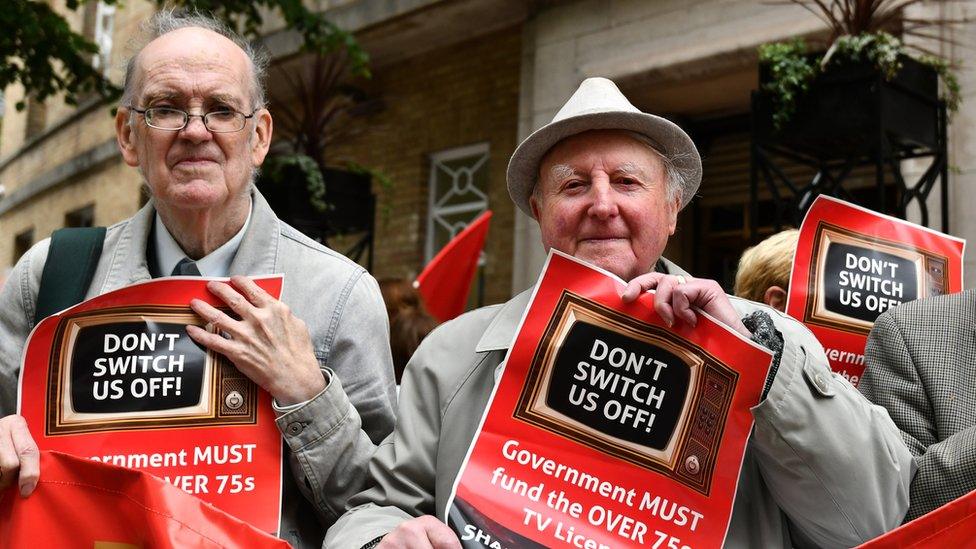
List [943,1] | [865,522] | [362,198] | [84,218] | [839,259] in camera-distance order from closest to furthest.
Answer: [865,522] → [839,259] → [943,1] → [362,198] → [84,218]

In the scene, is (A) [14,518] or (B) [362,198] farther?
(B) [362,198]

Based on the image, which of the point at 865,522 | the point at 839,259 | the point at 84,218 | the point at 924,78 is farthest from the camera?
the point at 84,218

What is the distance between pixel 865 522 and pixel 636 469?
0.45 meters

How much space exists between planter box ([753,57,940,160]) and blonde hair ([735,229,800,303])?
1.86m

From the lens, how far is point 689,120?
360 inches

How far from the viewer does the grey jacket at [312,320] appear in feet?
7.90

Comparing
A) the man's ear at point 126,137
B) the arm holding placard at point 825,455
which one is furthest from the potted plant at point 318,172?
the arm holding placard at point 825,455

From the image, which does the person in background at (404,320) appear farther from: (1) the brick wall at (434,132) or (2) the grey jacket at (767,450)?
(1) the brick wall at (434,132)

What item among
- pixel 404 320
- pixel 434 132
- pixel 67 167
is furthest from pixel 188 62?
pixel 67 167

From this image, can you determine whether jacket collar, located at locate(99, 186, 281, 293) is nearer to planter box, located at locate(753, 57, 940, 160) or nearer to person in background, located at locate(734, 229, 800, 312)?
person in background, located at locate(734, 229, 800, 312)

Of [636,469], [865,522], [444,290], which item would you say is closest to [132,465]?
[636,469]

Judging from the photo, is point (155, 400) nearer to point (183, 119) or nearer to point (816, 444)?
point (183, 119)

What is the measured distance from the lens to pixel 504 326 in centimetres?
240

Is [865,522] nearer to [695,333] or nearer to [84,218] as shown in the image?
[695,333]
